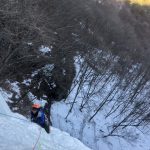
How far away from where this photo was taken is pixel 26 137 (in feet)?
46.3

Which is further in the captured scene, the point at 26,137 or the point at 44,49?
the point at 44,49

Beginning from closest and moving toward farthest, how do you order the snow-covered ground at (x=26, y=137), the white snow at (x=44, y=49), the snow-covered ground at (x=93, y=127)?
the snow-covered ground at (x=26, y=137)
the white snow at (x=44, y=49)
the snow-covered ground at (x=93, y=127)

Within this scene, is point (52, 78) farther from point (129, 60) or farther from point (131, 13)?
point (131, 13)

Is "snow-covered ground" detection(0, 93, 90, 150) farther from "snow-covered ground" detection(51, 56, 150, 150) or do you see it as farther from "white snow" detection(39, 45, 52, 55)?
"snow-covered ground" detection(51, 56, 150, 150)

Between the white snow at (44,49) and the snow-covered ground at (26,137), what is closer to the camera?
the snow-covered ground at (26,137)

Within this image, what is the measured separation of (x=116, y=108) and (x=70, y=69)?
23.1 ft

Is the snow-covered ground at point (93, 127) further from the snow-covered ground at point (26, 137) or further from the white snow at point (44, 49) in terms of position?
the snow-covered ground at point (26, 137)

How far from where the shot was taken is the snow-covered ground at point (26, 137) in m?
13.4

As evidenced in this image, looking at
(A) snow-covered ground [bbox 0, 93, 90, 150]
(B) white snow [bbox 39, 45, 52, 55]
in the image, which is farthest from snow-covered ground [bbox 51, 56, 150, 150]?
(A) snow-covered ground [bbox 0, 93, 90, 150]

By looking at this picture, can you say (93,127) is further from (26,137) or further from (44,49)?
(26,137)

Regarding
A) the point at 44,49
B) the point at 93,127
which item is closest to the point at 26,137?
the point at 44,49

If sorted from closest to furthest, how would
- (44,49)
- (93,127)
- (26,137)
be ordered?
(26,137)
(44,49)
(93,127)

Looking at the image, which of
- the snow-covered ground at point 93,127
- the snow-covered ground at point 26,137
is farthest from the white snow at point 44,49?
the snow-covered ground at point 26,137

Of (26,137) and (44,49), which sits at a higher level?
(44,49)
